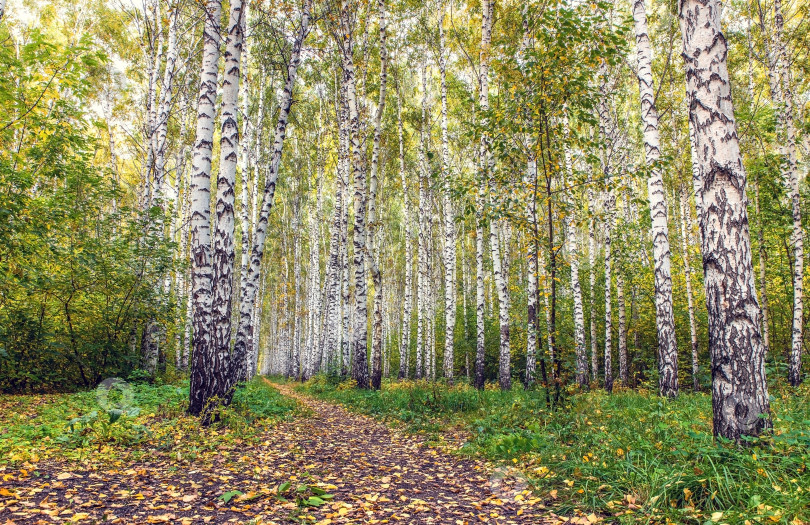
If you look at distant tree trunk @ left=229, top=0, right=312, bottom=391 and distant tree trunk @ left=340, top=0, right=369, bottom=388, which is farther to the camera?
distant tree trunk @ left=340, top=0, right=369, bottom=388

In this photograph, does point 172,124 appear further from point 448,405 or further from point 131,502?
point 131,502

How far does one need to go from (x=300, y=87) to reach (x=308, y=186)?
5.86 metres

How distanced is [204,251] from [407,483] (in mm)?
4555

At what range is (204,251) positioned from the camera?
6387 mm

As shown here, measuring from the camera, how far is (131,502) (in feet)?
11.0

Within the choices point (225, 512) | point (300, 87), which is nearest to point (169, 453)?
point (225, 512)

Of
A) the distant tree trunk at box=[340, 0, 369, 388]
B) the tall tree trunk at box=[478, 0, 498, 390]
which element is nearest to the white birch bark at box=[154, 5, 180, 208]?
the distant tree trunk at box=[340, 0, 369, 388]

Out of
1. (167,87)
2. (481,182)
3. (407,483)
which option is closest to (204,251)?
(407,483)

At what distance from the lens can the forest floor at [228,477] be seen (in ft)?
10.8

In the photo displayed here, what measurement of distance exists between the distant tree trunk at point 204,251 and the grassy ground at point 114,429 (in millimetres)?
525

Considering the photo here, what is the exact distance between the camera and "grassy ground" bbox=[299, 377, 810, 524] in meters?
2.85

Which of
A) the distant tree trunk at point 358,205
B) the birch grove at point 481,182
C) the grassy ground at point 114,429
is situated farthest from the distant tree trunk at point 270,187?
the distant tree trunk at point 358,205

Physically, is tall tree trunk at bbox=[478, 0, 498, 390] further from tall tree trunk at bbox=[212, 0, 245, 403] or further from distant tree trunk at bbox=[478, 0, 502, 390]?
tall tree trunk at bbox=[212, 0, 245, 403]

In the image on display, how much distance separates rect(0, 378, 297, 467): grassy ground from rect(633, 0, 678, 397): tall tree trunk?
7.41m
